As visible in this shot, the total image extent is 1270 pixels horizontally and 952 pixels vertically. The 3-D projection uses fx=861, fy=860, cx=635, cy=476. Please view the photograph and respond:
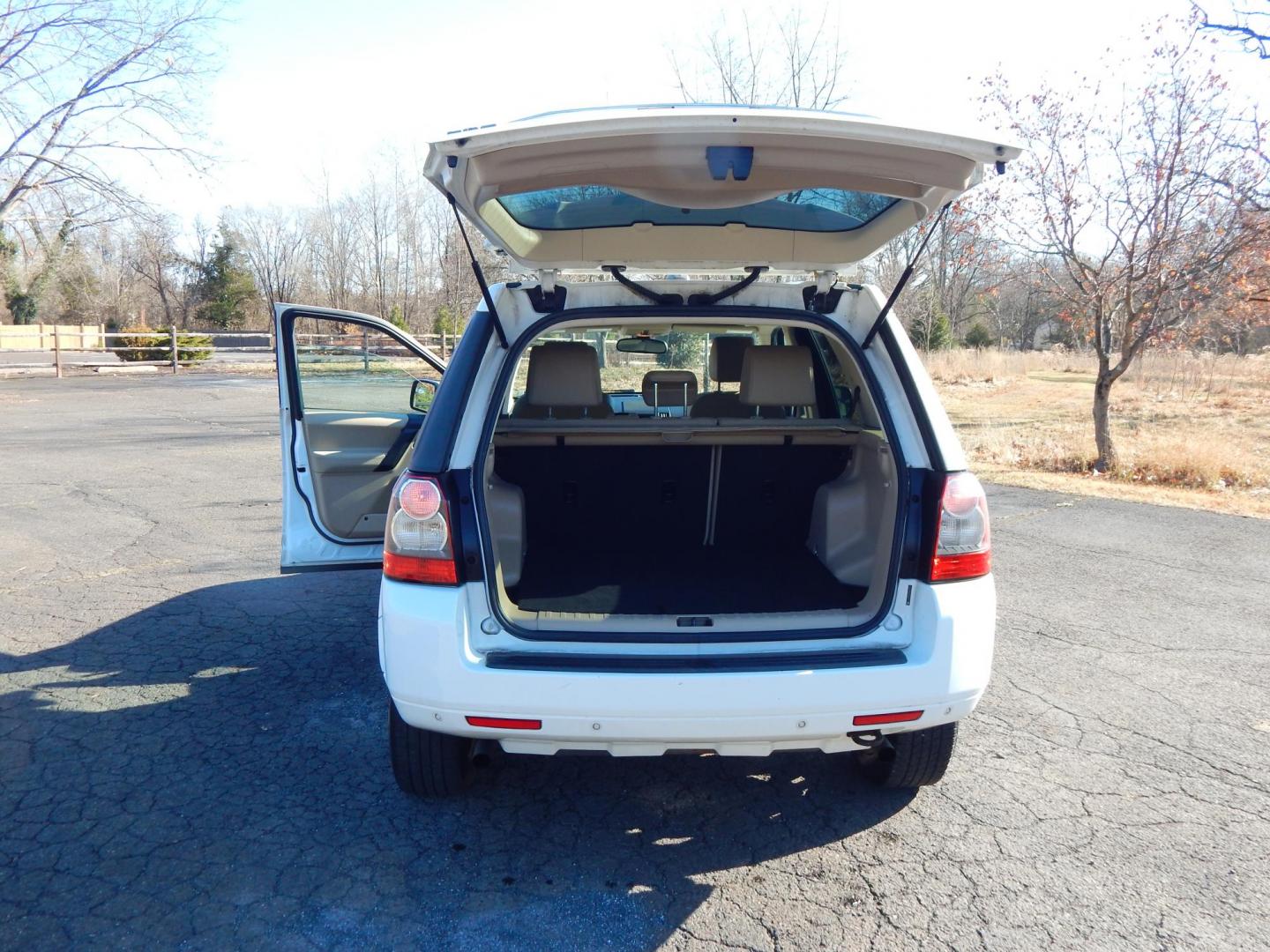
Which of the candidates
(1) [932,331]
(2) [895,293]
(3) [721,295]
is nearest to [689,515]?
(3) [721,295]

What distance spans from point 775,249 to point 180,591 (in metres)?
4.21

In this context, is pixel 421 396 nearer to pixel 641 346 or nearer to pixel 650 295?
pixel 641 346

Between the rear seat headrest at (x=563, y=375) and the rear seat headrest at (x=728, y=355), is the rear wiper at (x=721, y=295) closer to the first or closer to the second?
the rear seat headrest at (x=563, y=375)

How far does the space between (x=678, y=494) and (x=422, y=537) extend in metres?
1.94

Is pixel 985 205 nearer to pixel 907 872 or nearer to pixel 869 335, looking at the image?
pixel 869 335

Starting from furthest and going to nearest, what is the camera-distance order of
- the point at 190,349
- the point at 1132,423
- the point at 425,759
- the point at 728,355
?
1. the point at 190,349
2. the point at 1132,423
3. the point at 728,355
4. the point at 425,759

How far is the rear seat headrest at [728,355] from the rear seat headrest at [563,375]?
60.2 inches

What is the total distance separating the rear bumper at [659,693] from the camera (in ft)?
7.68

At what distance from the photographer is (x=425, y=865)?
8.64 feet

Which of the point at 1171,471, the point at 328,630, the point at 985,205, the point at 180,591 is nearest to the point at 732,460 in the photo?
the point at 328,630

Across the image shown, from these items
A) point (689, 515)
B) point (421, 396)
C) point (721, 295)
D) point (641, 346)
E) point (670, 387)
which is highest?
point (721, 295)

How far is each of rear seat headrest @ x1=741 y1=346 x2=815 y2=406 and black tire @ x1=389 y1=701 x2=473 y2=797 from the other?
1902mm

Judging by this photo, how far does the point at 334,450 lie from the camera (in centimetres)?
454

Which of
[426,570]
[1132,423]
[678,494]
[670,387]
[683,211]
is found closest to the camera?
[426,570]
